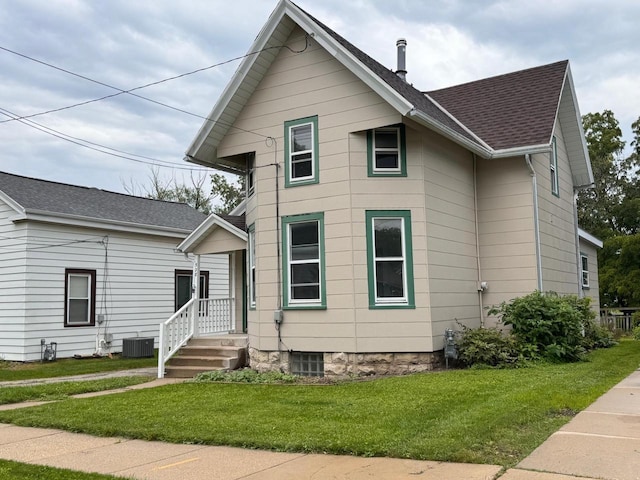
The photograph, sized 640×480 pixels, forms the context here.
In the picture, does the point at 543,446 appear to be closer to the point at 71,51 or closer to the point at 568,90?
the point at 71,51

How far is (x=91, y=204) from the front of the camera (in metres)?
19.6

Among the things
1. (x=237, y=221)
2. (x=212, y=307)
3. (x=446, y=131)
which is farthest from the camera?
(x=212, y=307)

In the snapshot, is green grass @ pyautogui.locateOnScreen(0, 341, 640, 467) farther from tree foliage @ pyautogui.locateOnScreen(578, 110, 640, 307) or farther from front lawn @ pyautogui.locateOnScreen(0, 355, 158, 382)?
tree foliage @ pyautogui.locateOnScreen(578, 110, 640, 307)

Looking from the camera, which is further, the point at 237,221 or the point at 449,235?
the point at 237,221

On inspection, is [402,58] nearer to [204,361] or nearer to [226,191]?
[204,361]

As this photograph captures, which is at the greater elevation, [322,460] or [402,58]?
[402,58]

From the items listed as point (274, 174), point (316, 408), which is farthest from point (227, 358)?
point (316, 408)

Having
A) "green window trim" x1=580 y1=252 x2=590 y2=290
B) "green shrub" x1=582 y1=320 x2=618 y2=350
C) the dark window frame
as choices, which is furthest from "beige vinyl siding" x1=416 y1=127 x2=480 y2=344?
the dark window frame

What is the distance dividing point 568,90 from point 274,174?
29.0 feet

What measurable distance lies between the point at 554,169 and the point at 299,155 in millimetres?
7835

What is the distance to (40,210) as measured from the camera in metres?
16.7

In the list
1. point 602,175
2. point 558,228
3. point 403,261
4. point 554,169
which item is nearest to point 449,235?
point 403,261

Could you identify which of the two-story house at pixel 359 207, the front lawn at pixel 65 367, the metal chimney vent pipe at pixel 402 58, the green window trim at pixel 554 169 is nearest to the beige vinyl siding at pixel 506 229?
the two-story house at pixel 359 207

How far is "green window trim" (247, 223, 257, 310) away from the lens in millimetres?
13367
